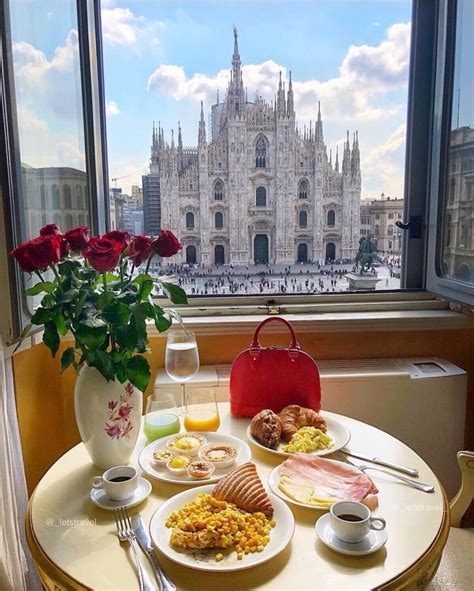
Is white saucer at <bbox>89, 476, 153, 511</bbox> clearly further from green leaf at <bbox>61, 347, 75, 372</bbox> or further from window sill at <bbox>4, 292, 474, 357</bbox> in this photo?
window sill at <bbox>4, 292, 474, 357</bbox>

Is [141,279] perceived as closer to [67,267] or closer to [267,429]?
[67,267]

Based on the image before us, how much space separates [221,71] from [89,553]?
5.98ft

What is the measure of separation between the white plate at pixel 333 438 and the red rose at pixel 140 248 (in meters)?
0.54

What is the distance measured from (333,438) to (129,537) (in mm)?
589

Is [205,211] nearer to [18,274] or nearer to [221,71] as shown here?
[221,71]

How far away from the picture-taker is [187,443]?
1174 millimetres

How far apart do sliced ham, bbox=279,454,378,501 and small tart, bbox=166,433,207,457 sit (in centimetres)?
22

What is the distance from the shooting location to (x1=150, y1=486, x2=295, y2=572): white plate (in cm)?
79

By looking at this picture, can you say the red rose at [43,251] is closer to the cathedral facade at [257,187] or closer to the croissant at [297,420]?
→ the croissant at [297,420]

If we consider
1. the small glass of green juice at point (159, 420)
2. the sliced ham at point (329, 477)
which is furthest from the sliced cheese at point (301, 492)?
the small glass of green juice at point (159, 420)

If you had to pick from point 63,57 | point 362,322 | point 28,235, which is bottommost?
point 362,322

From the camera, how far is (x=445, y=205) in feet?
6.35

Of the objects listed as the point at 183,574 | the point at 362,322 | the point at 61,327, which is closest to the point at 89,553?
the point at 183,574

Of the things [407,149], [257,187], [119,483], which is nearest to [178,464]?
[119,483]
